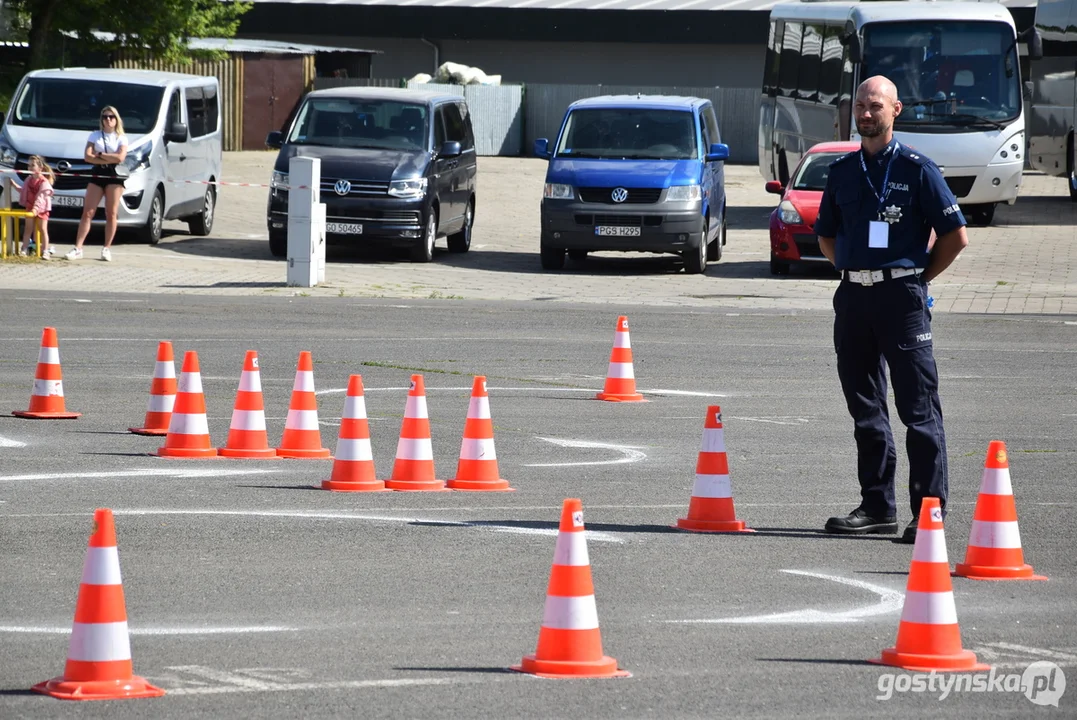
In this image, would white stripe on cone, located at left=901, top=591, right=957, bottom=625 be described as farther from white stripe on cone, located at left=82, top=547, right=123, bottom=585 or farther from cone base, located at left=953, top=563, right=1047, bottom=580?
white stripe on cone, located at left=82, top=547, right=123, bottom=585

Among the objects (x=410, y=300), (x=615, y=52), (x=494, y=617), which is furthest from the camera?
(x=615, y=52)

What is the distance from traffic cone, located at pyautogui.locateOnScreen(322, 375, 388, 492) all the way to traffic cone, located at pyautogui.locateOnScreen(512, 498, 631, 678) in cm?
356

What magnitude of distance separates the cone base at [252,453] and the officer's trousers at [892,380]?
3.40m

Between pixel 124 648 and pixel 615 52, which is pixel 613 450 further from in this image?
pixel 615 52

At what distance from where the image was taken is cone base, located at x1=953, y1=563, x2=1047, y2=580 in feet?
23.5

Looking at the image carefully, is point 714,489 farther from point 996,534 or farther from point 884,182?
point 884,182

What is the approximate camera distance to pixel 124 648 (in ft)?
17.6

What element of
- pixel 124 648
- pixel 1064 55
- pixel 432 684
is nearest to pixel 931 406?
pixel 432 684

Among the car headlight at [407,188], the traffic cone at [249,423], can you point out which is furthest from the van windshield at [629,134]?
the traffic cone at [249,423]

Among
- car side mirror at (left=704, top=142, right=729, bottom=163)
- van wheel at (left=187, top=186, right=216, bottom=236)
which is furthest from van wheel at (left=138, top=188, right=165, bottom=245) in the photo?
car side mirror at (left=704, top=142, right=729, bottom=163)

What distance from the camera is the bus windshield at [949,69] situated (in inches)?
1124

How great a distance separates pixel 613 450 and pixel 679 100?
48.8 ft

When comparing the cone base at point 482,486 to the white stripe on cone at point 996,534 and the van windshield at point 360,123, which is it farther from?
the van windshield at point 360,123

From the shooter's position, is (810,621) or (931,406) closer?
(810,621)
